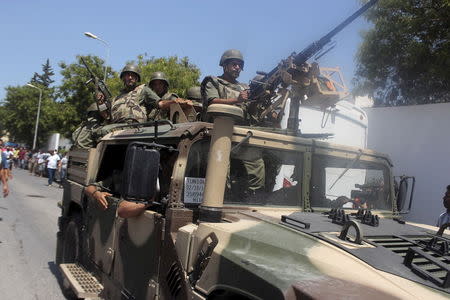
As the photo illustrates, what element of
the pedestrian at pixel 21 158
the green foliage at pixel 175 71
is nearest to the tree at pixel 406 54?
the green foliage at pixel 175 71

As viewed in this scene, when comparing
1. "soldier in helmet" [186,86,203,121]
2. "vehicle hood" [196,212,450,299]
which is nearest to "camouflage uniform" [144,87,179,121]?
"soldier in helmet" [186,86,203,121]

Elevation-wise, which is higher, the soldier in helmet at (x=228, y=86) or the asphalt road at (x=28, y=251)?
the soldier in helmet at (x=228, y=86)

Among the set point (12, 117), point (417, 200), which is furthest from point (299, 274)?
point (12, 117)

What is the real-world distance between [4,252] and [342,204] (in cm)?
581

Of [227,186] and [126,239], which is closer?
[227,186]

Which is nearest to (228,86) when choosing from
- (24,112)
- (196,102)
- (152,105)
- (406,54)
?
(196,102)

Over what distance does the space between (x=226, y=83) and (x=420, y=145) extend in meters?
5.79

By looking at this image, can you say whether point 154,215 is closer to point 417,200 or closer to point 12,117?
point 417,200

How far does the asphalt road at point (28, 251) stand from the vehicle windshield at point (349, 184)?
3473mm

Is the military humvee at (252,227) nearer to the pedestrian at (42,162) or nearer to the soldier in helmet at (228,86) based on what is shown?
the soldier in helmet at (228,86)

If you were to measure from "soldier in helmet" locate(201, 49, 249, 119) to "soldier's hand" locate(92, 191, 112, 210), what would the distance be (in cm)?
127

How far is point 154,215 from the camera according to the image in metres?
3.16

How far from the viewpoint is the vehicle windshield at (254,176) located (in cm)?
309

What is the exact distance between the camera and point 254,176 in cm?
318
